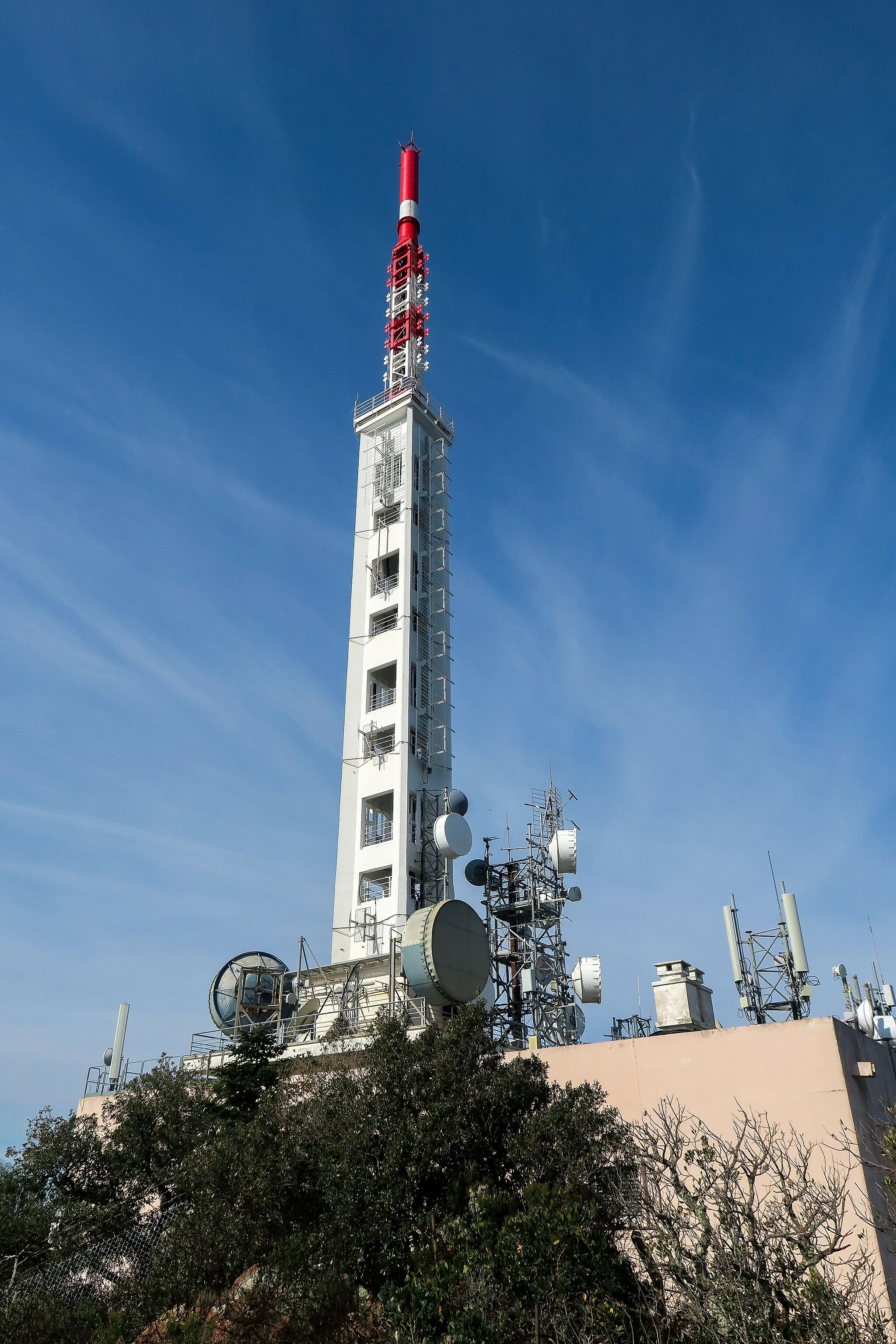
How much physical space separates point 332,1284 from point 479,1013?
7103 mm

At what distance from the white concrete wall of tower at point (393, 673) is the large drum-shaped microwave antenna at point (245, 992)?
310cm

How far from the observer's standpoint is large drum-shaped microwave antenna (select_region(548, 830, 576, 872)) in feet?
132

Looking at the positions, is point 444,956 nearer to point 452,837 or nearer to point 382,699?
point 452,837

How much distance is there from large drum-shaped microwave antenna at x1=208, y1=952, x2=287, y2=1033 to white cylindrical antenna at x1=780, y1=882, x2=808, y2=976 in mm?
20546

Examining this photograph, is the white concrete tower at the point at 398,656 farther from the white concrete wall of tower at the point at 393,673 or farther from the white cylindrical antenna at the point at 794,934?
the white cylindrical antenna at the point at 794,934

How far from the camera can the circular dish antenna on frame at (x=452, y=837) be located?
40.1 meters

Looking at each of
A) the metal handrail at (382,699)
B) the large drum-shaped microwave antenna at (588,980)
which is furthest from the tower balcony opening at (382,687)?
the large drum-shaped microwave antenna at (588,980)

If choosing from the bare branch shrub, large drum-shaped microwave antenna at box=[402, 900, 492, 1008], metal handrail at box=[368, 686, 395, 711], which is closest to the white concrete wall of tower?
metal handrail at box=[368, 686, 395, 711]

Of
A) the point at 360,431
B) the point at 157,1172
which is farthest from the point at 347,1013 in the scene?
the point at 360,431

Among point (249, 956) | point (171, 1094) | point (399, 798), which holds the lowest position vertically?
point (171, 1094)

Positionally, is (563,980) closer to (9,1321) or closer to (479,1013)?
(479,1013)

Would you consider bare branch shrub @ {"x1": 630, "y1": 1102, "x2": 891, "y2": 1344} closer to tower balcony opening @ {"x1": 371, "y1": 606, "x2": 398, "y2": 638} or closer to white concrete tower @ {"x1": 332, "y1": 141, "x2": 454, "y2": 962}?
white concrete tower @ {"x1": 332, "y1": 141, "x2": 454, "y2": 962}

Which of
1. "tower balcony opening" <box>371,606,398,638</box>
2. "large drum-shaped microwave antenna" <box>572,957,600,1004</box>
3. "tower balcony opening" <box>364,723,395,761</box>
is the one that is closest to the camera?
"large drum-shaped microwave antenna" <box>572,957,600,1004</box>

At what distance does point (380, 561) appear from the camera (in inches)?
1912
